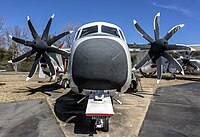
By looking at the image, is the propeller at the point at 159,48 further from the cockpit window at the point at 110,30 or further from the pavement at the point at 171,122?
the cockpit window at the point at 110,30

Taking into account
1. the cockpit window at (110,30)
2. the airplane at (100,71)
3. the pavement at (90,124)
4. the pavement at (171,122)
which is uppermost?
the cockpit window at (110,30)

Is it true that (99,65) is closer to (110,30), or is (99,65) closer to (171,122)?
(110,30)

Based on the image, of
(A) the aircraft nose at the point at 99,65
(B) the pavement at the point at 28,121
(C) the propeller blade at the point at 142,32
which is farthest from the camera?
(C) the propeller blade at the point at 142,32

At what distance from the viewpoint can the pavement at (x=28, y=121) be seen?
523cm

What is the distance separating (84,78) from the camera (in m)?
4.92

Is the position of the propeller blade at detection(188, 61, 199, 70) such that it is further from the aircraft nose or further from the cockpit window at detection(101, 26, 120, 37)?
the aircraft nose

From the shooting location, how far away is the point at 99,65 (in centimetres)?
470

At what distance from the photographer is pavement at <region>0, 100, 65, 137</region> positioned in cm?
523

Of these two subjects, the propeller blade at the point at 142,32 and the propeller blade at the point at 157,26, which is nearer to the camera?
the propeller blade at the point at 142,32

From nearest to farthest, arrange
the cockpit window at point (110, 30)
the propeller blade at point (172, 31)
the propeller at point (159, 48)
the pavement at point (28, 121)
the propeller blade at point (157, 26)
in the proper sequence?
the pavement at point (28, 121) < the cockpit window at point (110, 30) < the propeller at point (159, 48) < the propeller blade at point (172, 31) < the propeller blade at point (157, 26)

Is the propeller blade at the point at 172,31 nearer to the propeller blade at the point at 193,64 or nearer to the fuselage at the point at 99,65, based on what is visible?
the fuselage at the point at 99,65

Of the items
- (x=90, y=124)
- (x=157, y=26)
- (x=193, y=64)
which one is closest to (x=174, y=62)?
(x=157, y=26)

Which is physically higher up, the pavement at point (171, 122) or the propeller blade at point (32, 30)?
the propeller blade at point (32, 30)

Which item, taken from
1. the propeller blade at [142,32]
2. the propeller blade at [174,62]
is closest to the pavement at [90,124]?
the propeller blade at [174,62]
